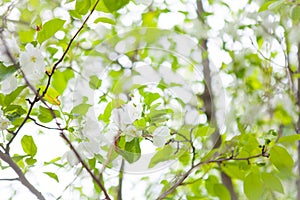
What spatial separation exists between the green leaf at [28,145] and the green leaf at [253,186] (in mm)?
262

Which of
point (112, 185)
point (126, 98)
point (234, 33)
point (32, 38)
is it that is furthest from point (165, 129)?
point (234, 33)

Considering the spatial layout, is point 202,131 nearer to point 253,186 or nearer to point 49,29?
point 253,186

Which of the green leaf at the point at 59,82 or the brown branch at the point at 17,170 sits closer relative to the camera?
the brown branch at the point at 17,170

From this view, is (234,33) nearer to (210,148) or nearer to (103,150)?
(210,148)

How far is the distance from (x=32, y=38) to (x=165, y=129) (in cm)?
18

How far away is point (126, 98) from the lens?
52 cm

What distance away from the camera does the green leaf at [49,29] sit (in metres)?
0.47

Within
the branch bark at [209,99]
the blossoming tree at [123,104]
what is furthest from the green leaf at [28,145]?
the branch bark at [209,99]

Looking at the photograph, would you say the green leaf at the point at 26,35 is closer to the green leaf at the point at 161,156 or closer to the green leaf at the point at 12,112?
the green leaf at the point at 12,112

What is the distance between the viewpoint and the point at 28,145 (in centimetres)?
57

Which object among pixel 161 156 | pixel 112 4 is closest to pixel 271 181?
pixel 161 156

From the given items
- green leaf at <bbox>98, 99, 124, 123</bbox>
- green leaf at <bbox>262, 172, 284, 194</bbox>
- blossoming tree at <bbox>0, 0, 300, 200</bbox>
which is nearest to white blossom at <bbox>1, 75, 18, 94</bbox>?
blossoming tree at <bbox>0, 0, 300, 200</bbox>

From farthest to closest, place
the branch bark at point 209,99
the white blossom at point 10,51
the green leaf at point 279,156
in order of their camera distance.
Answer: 1. the branch bark at point 209,99
2. the green leaf at point 279,156
3. the white blossom at point 10,51

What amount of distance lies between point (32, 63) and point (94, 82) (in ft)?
0.43
